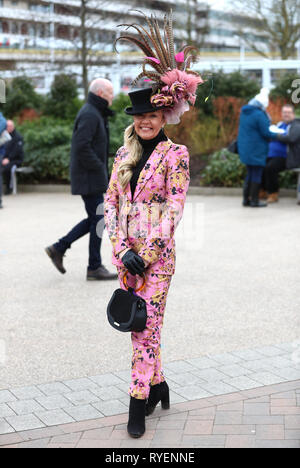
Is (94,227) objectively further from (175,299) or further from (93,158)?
(175,299)

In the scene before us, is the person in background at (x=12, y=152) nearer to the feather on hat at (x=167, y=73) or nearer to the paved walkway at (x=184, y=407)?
the paved walkway at (x=184, y=407)

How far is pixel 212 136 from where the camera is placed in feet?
52.9

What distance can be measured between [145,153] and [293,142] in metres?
8.82

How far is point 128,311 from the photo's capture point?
158 inches

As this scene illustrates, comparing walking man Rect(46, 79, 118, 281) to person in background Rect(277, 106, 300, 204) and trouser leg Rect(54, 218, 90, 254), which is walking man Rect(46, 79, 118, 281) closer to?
trouser leg Rect(54, 218, 90, 254)

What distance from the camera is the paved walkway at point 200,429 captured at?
3.85m

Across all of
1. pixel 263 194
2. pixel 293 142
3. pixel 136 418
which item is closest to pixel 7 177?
pixel 263 194

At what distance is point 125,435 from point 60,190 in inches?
478

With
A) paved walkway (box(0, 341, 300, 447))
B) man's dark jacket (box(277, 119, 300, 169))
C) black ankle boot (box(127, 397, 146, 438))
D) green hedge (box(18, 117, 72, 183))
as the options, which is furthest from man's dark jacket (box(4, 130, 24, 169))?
black ankle boot (box(127, 397, 146, 438))

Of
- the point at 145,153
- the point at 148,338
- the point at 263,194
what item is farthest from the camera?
the point at 263,194
